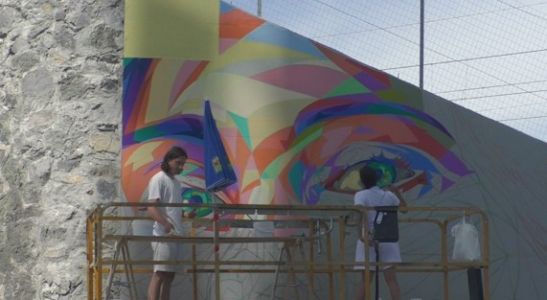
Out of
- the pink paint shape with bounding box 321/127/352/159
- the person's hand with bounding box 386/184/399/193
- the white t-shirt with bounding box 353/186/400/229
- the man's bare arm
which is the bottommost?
the man's bare arm

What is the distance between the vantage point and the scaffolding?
9461mm

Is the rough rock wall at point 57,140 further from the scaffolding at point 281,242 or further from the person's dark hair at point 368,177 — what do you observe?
the person's dark hair at point 368,177

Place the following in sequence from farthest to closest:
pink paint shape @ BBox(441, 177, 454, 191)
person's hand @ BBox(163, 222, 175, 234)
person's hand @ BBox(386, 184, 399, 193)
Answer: pink paint shape @ BBox(441, 177, 454, 191) → person's hand @ BBox(386, 184, 399, 193) → person's hand @ BBox(163, 222, 175, 234)

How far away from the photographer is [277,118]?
12250mm

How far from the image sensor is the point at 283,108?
12.3 metres

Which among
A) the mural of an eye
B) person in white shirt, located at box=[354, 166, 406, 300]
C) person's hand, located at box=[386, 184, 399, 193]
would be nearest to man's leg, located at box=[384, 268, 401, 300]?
person in white shirt, located at box=[354, 166, 406, 300]

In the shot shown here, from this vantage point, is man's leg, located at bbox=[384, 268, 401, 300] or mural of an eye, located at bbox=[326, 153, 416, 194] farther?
mural of an eye, located at bbox=[326, 153, 416, 194]

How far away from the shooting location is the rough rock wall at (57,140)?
38.6 ft

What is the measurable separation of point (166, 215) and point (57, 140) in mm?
1834

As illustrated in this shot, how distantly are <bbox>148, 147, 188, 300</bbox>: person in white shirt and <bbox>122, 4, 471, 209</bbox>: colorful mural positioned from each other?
39.1 inches

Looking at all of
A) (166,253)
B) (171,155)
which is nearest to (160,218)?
(166,253)

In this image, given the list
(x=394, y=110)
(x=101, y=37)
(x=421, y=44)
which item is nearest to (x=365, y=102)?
(x=394, y=110)

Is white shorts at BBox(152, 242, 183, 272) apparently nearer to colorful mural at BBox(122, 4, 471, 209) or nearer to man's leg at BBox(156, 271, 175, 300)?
man's leg at BBox(156, 271, 175, 300)

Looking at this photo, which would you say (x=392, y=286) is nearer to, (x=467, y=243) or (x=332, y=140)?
(x=467, y=243)
